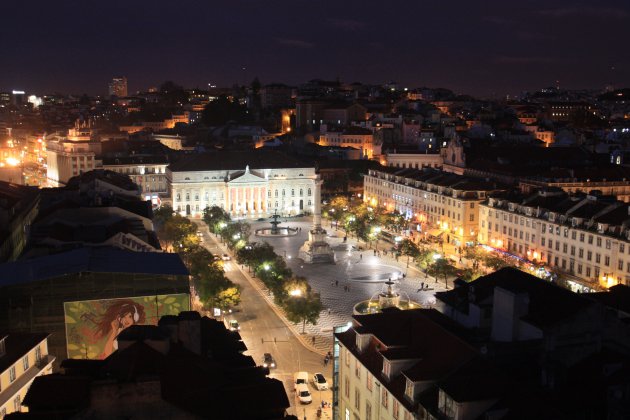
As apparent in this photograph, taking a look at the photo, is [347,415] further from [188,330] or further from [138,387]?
[138,387]

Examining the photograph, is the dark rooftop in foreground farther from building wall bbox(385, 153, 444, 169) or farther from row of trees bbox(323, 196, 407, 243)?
building wall bbox(385, 153, 444, 169)

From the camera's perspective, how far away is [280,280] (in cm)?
5266

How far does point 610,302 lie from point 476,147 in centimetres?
8641

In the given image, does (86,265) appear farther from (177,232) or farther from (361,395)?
(177,232)

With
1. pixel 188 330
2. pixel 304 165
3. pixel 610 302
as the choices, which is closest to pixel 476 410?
pixel 188 330

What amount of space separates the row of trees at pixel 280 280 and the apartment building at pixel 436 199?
931 inches

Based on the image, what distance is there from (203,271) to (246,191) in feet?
186

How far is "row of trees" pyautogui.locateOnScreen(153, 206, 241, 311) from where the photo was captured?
46.7m

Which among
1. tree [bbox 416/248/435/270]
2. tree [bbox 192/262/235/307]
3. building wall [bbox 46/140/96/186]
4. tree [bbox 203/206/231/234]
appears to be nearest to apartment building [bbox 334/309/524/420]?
tree [bbox 192/262/235/307]

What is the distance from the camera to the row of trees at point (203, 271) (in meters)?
46.7

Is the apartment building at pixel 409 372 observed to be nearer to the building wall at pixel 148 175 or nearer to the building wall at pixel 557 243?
the building wall at pixel 557 243

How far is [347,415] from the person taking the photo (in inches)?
1169

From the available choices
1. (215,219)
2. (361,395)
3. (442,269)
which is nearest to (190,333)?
(361,395)

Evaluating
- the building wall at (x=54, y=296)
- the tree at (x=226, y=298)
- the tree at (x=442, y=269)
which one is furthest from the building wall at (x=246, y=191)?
the building wall at (x=54, y=296)
